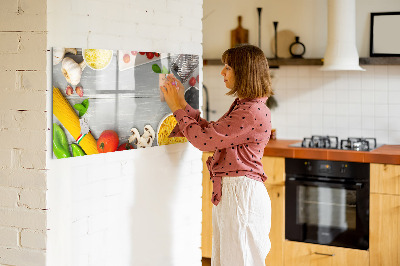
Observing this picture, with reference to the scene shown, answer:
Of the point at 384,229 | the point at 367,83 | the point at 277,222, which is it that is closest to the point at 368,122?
the point at 367,83

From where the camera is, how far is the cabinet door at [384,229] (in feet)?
13.1

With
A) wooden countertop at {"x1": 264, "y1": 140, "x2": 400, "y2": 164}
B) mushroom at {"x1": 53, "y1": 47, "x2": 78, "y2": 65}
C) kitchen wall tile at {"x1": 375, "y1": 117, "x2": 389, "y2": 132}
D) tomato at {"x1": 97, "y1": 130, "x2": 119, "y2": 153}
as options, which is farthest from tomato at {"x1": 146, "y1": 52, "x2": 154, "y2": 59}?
kitchen wall tile at {"x1": 375, "y1": 117, "x2": 389, "y2": 132}

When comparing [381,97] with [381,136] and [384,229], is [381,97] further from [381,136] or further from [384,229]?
[384,229]

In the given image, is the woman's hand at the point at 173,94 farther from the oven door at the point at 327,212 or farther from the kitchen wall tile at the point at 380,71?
the kitchen wall tile at the point at 380,71

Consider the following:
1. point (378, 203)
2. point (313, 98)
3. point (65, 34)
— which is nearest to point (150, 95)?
point (65, 34)

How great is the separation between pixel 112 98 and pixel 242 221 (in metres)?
0.83

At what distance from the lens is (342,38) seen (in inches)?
177

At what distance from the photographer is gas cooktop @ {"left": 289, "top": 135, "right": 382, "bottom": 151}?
4.30 m

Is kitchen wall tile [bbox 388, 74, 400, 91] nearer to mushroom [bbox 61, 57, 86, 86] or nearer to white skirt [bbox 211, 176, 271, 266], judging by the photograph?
white skirt [bbox 211, 176, 271, 266]

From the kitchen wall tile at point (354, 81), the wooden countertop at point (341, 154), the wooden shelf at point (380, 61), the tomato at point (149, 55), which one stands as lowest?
the wooden countertop at point (341, 154)

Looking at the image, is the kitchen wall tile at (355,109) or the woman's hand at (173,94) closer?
the woman's hand at (173,94)

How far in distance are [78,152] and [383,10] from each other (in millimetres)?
3101

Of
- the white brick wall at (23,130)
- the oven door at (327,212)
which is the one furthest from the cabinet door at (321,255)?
the white brick wall at (23,130)

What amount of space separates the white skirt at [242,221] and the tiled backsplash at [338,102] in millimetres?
2166
